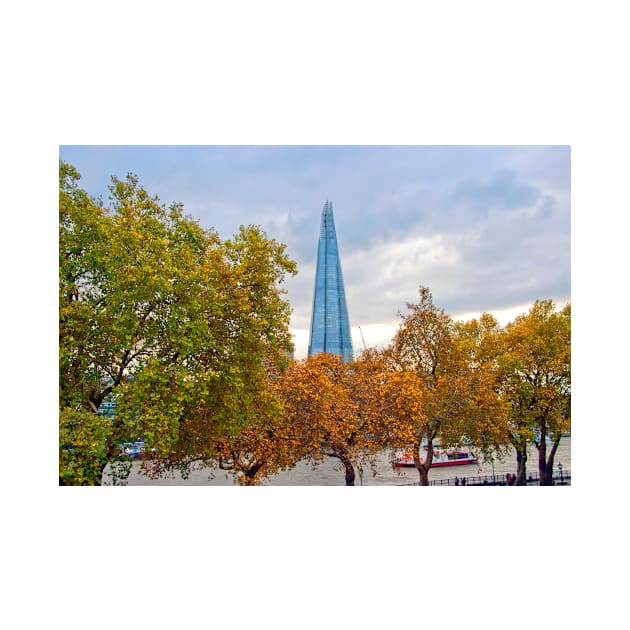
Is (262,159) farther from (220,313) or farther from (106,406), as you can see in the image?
(106,406)

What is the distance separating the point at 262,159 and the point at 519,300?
585 centimetres

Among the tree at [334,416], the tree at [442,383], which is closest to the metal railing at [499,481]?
the tree at [442,383]

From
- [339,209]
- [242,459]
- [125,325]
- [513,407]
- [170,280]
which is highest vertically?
[339,209]

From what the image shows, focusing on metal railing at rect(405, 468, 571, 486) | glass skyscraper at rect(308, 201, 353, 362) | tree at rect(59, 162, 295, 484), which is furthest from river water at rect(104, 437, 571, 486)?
tree at rect(59, 162, 295, 484)

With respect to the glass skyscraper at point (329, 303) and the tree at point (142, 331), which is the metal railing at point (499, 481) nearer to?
the glass skyscraper at point (329, 303)

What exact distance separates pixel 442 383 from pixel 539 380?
3.11 metres

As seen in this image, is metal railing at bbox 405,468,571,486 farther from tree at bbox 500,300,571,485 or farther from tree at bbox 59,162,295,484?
tree at bbox 59,162,295,484

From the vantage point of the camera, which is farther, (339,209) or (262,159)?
(339,209)

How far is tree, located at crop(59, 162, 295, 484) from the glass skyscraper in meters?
8.62

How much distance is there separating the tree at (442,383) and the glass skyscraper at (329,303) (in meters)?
6.05

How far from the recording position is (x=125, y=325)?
7051 millimetres

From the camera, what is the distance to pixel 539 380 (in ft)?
40.0

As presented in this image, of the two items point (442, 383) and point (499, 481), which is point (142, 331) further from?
point (499, 481)
